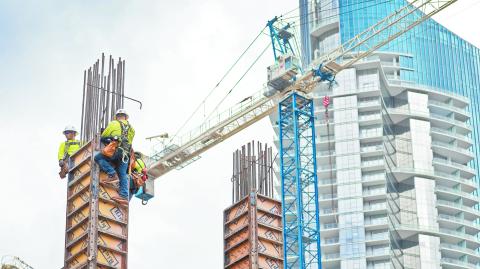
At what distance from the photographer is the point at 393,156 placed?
160m

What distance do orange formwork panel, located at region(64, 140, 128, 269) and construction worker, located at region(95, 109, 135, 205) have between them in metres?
0.32

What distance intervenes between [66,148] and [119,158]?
3.80 metres

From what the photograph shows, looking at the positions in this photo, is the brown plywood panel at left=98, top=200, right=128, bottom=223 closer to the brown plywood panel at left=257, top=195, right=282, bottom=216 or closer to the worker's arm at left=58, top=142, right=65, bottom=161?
the worker's arm at left=58, top=142, right=65, bottom=161

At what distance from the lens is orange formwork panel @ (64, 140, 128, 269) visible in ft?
146

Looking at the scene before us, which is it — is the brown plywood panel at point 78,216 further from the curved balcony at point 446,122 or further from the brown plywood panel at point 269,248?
the curved balcony at point 446,122

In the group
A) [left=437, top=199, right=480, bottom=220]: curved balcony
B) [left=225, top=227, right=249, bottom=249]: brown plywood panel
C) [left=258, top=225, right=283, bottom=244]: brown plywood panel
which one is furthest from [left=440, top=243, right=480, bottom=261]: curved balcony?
[left=225, top=227, right=249, bottom=249]: brown plywood panel

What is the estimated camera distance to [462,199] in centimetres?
16438

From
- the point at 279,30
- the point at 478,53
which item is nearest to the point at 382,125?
the point at 478,53

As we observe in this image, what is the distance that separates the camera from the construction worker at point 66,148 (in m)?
48.1

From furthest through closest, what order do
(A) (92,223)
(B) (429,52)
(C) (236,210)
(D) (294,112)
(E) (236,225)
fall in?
(B) (429,52), (D) (294,112), (C) (236,210), (E) (236,225), (A) (92,223)

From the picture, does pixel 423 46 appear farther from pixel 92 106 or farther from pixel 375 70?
pixel 92 106

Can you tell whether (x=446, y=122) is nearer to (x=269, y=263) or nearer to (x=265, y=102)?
(x=265, y=102)

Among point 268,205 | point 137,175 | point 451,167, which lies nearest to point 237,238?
point 268,205

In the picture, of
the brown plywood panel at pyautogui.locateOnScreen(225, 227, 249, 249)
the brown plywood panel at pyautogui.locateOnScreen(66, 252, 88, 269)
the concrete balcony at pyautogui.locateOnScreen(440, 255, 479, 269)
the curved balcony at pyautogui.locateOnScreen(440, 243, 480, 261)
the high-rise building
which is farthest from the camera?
the curved balcony at pyautogui.locateOnScreen(440, 243, 480, 261)
